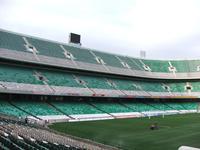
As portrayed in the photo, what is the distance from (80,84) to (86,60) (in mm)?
7449

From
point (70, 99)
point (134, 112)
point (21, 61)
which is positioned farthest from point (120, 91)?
point (21, 61)

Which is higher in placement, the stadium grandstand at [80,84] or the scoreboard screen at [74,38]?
the scoreboard screen at [74,38]

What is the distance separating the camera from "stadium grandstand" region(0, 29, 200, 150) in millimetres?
48969

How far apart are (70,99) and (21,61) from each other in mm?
11691

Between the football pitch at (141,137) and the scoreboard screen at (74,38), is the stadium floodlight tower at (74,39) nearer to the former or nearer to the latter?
the scoreboard screen at (74,38)

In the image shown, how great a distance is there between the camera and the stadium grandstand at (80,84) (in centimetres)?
4897

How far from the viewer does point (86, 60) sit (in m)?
65.1

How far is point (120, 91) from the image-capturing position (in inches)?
2564

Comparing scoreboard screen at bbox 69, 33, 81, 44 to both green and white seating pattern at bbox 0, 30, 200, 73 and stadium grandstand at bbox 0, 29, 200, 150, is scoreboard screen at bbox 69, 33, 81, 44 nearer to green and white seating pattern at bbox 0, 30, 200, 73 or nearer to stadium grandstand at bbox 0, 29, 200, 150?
stadium grandstand at bbox 0, 29, 200, 150

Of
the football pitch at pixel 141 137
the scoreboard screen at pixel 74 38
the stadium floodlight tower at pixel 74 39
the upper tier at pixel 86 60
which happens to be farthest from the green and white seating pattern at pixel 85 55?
the football pitch at pixel 141 137

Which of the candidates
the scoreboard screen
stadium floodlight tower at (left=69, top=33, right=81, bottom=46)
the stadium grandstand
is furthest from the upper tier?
the scoreboard screen

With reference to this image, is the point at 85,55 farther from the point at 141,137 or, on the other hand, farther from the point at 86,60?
the point at 141,137

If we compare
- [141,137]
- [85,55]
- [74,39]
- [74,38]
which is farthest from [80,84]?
[141,137]

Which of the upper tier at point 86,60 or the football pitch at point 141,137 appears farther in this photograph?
the upper tier at point 86,60
